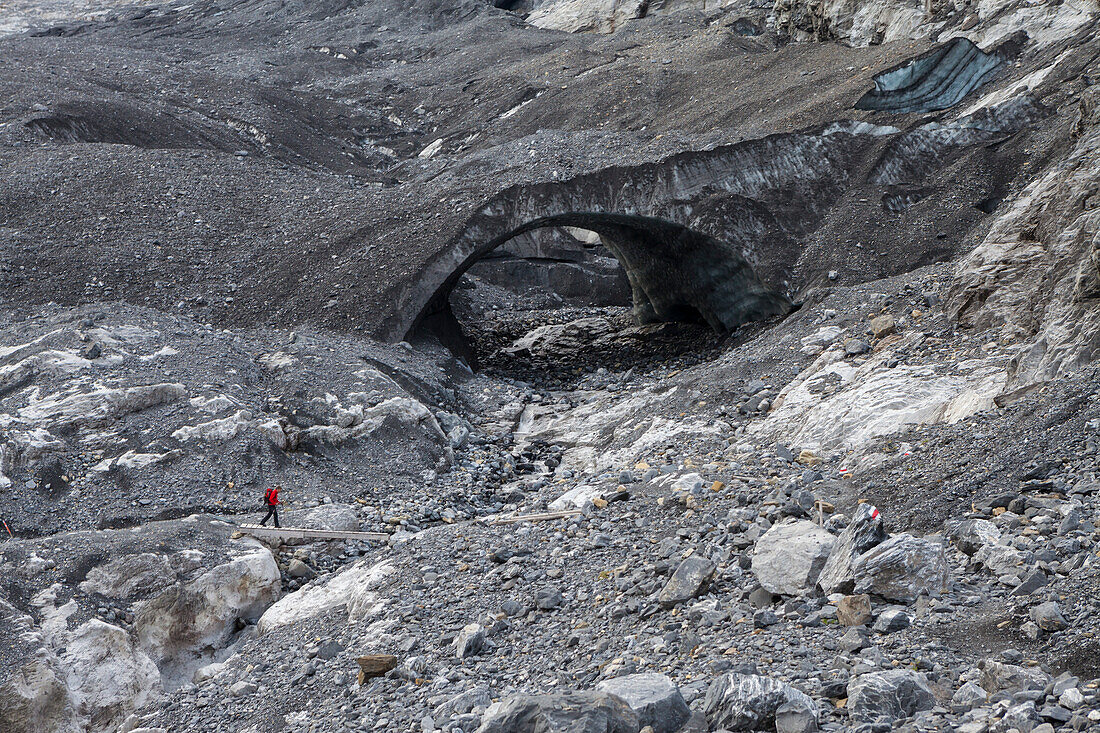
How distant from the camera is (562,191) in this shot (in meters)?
16.7

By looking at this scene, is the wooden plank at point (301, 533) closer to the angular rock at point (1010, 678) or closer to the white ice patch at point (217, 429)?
the white ice patch at point (217, 429)

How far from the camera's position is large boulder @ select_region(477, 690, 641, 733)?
4.35 meters

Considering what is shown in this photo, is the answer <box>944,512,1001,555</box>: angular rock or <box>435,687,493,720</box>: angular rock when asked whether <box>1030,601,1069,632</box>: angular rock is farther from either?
<box>435,687,493,720</box>: angular rock

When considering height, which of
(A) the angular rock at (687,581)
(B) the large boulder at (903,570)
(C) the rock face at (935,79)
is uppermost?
(C) the rock face at (935,79)

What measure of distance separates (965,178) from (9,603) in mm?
16288

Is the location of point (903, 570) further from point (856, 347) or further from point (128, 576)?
point (128, 576)

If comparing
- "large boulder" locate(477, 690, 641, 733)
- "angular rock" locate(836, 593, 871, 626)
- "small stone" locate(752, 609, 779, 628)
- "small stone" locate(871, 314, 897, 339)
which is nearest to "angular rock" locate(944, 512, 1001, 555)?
"angular rock" locate(836, 593, 871, 626)

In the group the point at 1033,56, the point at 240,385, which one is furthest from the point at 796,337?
the point at 1033,56

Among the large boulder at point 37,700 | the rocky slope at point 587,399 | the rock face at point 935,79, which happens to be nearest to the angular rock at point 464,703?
the rocky slope at point 587,399

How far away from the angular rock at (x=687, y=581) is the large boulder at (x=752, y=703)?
1.61m

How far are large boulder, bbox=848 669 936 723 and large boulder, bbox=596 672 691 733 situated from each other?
2.82ft

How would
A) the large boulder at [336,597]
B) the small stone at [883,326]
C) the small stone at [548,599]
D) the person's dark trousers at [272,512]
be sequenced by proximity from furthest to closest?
the small stone at [883,326] < the person's dark trousers at [272,512] < the large boulder at [336,597] < the small stone at [548,599]

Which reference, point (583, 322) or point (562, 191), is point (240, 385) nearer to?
point (562, 191)

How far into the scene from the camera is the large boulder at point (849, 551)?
18.5ft
